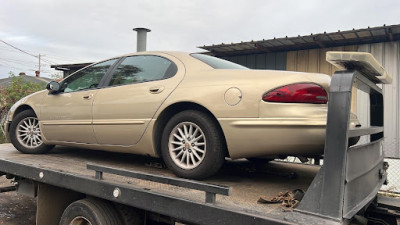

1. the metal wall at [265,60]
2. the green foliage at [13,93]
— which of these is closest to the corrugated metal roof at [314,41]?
the metal wall at [265,60]

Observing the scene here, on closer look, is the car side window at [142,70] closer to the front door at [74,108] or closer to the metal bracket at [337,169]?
the front door at [74,108]

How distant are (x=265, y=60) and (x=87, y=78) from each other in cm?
571

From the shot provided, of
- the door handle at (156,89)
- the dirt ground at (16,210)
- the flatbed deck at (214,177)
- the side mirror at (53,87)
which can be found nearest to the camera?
the flatbed deck at (214,177)

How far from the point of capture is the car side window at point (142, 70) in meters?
3.37

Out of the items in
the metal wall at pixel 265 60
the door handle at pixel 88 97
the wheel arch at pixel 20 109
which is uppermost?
the metal wall at pixel 265 60

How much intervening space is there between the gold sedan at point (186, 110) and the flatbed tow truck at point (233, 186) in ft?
0.86

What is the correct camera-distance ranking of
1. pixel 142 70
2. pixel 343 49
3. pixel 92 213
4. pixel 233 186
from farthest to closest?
pixel 343 49
pixel 142 70
pixel 92 213
pixel 233 186

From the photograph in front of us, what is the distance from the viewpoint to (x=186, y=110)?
9.78ft

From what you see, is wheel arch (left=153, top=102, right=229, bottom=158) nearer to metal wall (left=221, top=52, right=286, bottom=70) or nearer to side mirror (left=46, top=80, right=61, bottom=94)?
side mirror (left=46, top=80, right=61, bottom=94)

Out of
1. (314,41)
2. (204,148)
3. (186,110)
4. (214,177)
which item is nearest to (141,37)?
(314,41)

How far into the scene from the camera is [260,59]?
29.3ft

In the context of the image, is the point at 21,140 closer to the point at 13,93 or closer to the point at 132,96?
the point at 132,96

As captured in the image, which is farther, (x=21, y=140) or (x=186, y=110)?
(x=21, y=140)

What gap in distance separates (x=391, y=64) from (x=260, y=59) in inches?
117
